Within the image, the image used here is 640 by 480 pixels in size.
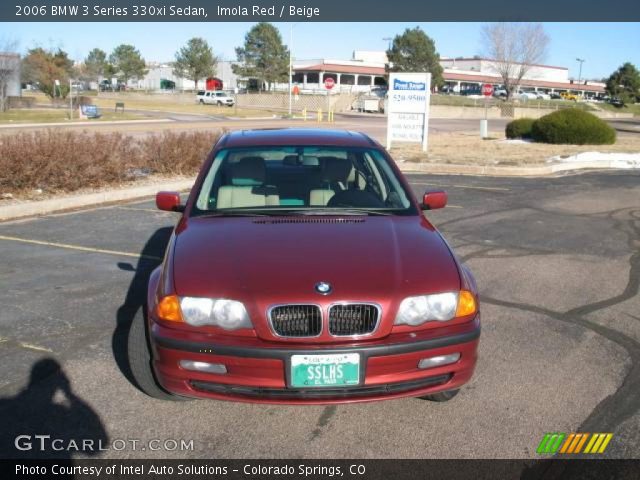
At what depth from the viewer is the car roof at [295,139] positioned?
505 cm

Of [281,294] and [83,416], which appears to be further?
[83,416]

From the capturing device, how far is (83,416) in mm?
3580

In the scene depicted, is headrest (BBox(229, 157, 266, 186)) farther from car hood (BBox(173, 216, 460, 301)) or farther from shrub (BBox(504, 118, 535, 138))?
shrub (BBox(504, 118, 535, 138))

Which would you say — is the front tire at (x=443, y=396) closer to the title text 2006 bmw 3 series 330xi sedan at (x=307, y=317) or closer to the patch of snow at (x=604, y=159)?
the title text 2006 bmw 3 series 330xi sedan at (x=307, y=317)

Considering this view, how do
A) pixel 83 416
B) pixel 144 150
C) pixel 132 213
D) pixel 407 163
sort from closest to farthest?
1. pixel 83 416
2. pixel 132 213
3. pixel 144 150
4. pixel 407 163

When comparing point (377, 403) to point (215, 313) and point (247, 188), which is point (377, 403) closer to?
point (215, 313)

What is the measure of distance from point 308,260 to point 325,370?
2.17ft

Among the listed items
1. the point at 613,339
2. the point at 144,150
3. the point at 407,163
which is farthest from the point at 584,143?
the point at 613,339

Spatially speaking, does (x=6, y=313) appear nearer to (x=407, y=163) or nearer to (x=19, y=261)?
(x=19, y=261)

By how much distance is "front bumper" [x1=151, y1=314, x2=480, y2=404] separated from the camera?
3.12 m

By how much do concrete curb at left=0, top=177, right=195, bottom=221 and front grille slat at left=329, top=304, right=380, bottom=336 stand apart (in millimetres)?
7656

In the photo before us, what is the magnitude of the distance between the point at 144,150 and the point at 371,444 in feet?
36.7

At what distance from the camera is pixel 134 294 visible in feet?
19.1

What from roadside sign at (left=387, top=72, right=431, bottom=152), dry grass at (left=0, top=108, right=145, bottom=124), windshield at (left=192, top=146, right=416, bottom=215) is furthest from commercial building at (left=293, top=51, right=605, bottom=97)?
windshield at (left=192, top=146, right=416, bottom=215)
